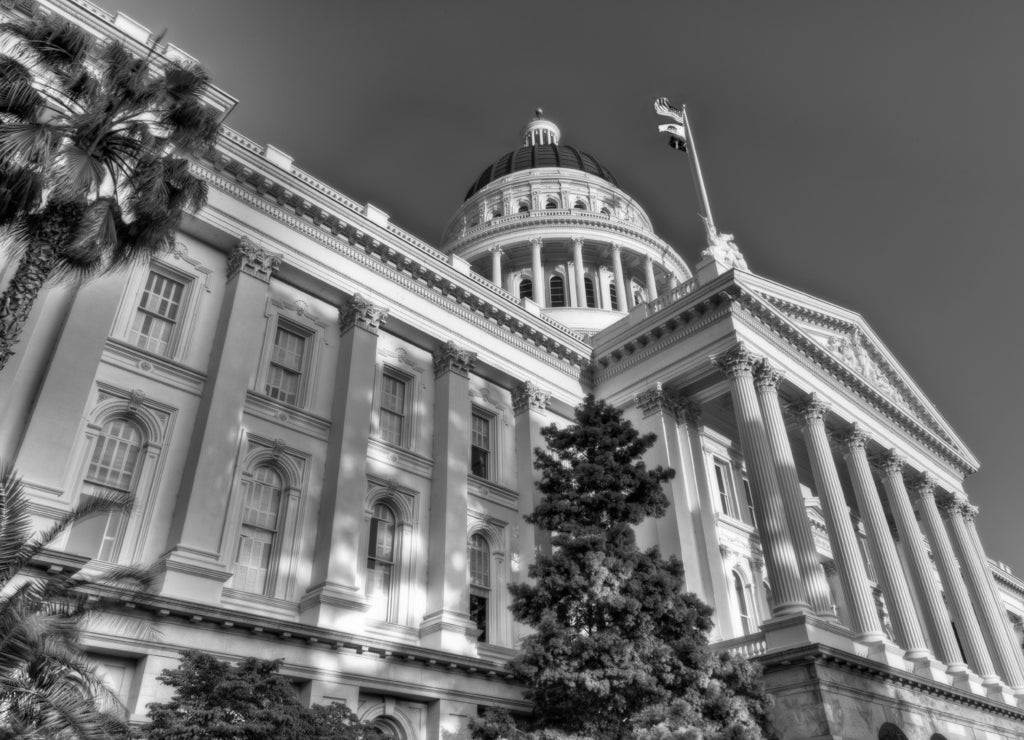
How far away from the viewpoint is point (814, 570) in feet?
70.0

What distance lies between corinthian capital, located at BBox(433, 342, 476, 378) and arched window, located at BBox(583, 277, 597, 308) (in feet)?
73.9

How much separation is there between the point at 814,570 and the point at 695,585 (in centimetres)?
348

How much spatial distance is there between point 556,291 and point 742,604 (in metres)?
24.5

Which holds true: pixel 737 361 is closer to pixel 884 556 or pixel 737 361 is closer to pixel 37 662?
pixel 884 556

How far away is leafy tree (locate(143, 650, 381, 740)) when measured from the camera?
31.8 feet

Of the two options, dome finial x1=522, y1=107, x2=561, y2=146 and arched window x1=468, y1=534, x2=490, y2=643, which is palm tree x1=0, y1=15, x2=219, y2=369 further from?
dome finial x1=522, y1=107, x2=561, y2=146

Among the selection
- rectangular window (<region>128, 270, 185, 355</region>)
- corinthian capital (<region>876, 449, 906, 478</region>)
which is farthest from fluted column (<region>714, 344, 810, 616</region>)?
rectangular window (<region>128, 270, 185, 355</region>)

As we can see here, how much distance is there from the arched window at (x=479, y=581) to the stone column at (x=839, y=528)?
10.6m

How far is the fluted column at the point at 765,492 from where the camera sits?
20906 mm

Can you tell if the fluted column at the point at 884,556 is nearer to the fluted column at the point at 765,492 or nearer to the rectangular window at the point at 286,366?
the fluted column at the point at 765,492

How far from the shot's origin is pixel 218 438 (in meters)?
A: 17.3

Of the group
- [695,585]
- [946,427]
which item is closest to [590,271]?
[946,427]

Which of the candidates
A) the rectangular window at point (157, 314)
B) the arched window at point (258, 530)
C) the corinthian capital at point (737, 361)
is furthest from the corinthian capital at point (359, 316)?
the corinthian capital at point (737, 361)

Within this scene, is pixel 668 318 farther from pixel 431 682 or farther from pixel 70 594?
pixel 70 594
